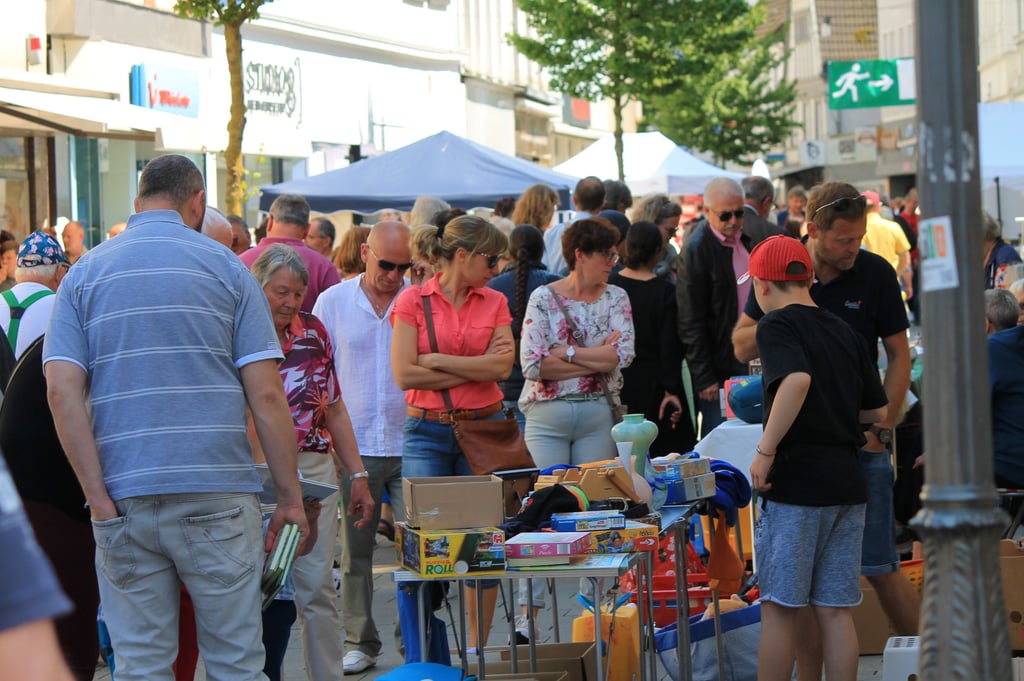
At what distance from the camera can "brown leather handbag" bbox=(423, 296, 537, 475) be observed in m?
6.14

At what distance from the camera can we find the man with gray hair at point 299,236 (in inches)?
332

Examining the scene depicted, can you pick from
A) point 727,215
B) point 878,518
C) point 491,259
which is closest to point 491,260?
point 491,259

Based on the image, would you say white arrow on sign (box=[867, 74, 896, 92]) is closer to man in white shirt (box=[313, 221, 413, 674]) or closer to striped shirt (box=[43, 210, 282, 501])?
man in white shirt (box=[313, 221, 413, 674])

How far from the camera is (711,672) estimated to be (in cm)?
604

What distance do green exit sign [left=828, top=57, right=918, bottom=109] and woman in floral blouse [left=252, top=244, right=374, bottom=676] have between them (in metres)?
30.4

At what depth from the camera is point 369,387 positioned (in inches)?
264

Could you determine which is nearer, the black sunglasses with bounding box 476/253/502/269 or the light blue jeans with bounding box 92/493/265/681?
the light blue jeans with bounding box 92/493/265/681

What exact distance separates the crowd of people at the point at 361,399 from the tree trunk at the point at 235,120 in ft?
20.8

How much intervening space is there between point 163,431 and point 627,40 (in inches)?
975

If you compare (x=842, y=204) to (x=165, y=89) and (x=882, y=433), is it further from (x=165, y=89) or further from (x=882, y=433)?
(x=165, y=89)

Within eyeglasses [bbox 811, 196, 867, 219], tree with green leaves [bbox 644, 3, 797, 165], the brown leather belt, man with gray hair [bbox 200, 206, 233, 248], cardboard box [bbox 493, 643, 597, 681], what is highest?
tree with green leaves [bbox 644, 3, 797, 165]

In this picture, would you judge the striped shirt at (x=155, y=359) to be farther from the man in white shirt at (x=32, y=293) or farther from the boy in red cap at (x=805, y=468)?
the man in white shirt at (x=32, y=293)

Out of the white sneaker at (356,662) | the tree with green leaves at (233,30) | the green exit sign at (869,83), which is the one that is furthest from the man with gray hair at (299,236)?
the green exit sign at (869,83)

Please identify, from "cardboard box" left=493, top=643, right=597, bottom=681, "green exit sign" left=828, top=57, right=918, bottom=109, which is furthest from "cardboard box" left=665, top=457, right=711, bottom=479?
"green exit sign" left=828, top=57, right=918, bottom=109
